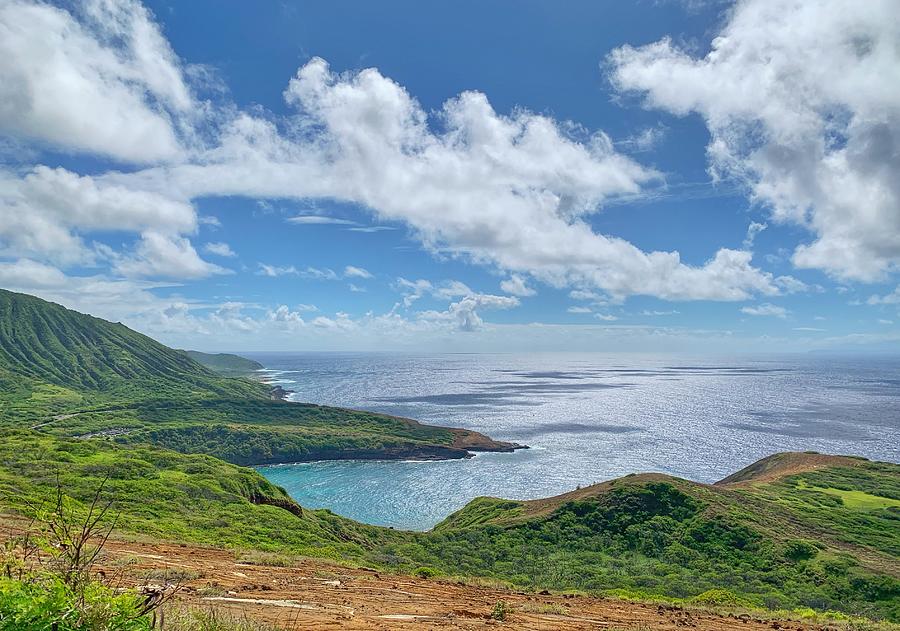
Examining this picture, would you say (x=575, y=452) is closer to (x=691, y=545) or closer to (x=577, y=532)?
(x=577, y=532)

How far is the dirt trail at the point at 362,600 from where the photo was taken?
13000mm

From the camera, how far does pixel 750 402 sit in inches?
7815

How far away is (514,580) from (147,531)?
23.2 m

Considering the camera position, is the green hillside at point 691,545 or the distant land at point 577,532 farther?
the green hillside at point 691,545

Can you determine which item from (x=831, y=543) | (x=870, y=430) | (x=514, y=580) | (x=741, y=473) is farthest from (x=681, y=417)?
(x=514, y=580)

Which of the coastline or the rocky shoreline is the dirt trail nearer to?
the coastline

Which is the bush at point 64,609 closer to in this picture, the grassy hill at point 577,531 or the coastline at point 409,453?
the grassy hill at point 577,531

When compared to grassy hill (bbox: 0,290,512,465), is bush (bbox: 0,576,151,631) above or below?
above

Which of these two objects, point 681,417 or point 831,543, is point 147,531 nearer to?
point 831,543

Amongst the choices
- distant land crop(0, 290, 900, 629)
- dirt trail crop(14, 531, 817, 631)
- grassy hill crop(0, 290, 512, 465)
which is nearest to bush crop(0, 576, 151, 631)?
dirt trail crop(14, 531, 817, 631)

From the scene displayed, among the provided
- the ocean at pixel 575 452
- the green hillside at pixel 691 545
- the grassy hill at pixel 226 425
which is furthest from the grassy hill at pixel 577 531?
the grassy hill at pixel 226 425

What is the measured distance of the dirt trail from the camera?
42.7 ft

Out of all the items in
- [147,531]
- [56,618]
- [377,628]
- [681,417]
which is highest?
[56,618]

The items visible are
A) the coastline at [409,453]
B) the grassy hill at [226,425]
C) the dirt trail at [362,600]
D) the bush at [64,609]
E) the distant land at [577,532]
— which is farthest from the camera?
the coastline at [409,453]
